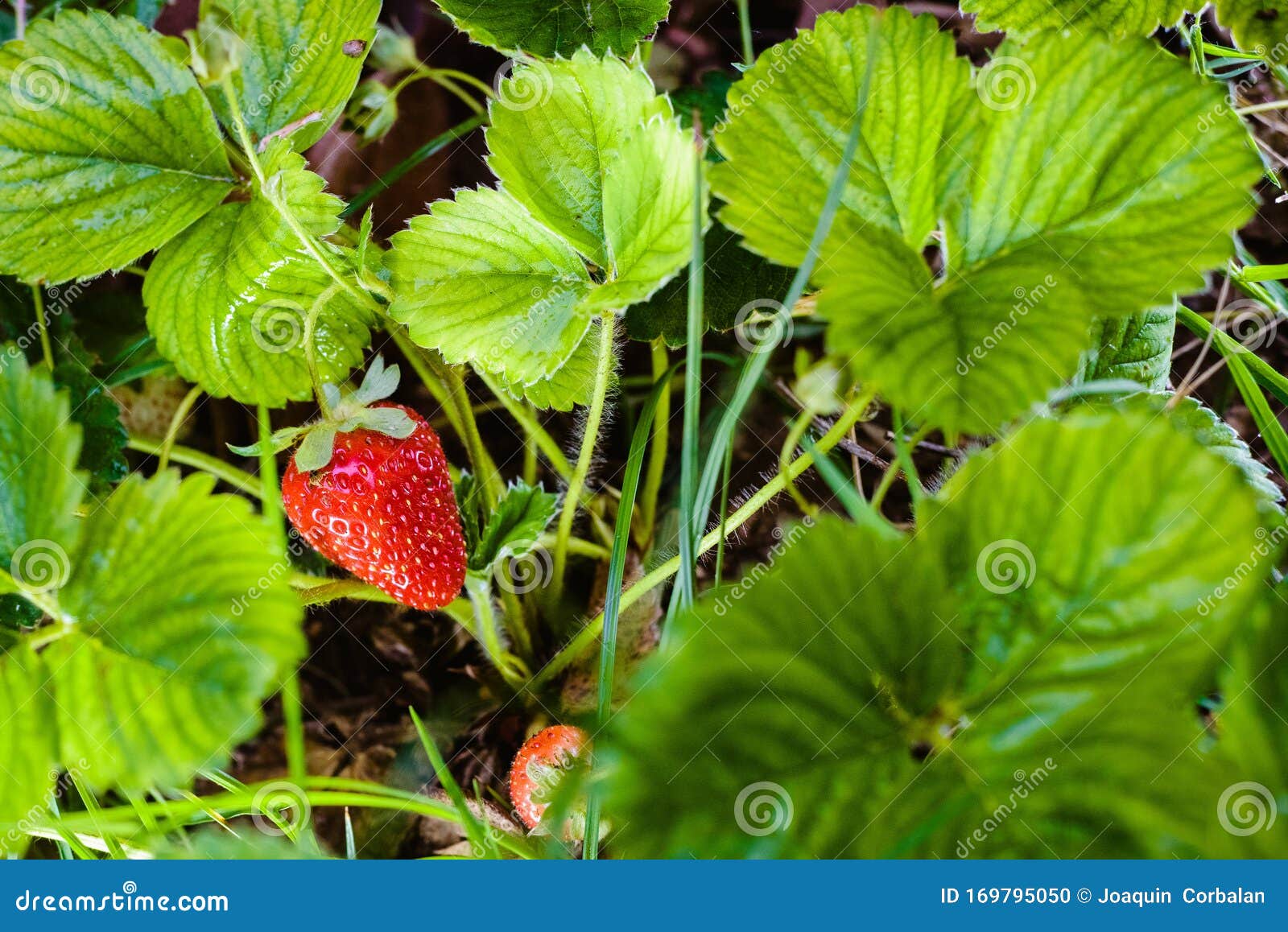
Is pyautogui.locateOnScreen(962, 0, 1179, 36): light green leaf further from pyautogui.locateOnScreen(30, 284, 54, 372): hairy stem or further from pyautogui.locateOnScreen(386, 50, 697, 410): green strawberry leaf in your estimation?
pyautogui.locateOnScreen(30, 284, 54, 372): hairy stem

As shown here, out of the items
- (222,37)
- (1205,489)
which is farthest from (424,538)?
(1205,489)

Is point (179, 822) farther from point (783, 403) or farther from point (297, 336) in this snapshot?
point (783, 403)

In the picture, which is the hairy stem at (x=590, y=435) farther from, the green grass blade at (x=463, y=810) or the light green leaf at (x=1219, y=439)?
the light green leaf at (x=1219, y=439)

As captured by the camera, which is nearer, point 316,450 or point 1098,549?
point 1098,549

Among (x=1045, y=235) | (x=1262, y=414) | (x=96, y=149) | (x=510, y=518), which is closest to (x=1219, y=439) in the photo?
(x=1262, y=414)

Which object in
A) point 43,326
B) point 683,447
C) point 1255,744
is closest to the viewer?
point 1255,744

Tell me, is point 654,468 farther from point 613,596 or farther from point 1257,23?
point 1257,23

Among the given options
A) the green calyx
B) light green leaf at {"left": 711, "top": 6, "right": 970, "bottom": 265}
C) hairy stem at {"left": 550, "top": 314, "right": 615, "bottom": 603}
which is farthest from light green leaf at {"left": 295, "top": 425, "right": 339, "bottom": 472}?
light green leaf at {"left": 711, "top": 6, "right": 970, "bottom": 265}

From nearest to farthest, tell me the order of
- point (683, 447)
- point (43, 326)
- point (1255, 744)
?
point (1255, 744), point (683, 447), point (43, 326)
